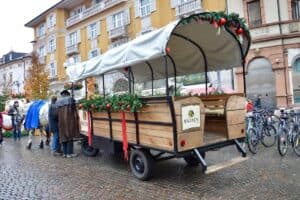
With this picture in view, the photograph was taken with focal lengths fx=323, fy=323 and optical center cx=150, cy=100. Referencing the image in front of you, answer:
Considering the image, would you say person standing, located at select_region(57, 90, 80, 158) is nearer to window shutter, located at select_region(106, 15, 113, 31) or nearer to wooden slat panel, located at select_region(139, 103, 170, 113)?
wooden slat panel, located at select_region(139, 103, 170, 113)

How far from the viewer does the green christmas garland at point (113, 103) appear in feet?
20.8

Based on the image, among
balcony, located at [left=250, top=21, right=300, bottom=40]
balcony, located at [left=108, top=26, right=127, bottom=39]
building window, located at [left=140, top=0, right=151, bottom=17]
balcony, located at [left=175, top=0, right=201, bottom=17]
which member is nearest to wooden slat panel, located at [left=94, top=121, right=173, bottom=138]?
balcony, located at [left=250, top=21, right=300, bottom=40]

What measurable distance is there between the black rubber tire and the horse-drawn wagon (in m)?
0.66

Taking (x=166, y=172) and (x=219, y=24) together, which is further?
(x=166, y=172)

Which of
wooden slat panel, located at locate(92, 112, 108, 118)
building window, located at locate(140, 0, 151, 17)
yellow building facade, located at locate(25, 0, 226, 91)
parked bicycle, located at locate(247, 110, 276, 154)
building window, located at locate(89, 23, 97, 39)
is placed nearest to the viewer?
wooden slat panel, located at locate(92, 112, 108, 118)

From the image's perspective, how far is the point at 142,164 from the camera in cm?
665

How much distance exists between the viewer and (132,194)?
5.72 metres

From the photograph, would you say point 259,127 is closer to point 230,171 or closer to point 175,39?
point 230,171

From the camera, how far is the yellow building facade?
1014 inches

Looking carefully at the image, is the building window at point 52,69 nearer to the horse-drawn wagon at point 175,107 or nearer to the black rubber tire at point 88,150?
the black rubber tire at point 88,150

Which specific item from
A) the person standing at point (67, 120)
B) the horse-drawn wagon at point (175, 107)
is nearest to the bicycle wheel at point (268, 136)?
the horse-drawn wagon at point (175, 107)

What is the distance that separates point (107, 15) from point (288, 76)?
61.9 feet

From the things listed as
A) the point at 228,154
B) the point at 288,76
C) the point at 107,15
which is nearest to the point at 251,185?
the point at 228,154

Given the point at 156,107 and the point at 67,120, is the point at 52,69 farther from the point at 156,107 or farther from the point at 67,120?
the point at 156,107
